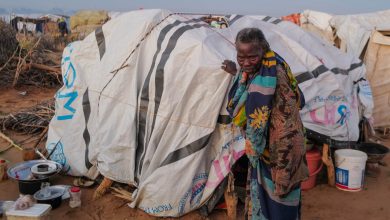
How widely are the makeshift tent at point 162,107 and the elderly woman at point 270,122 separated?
119 cm

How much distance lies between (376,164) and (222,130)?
2.45 m

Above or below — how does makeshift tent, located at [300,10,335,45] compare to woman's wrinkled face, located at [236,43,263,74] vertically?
below

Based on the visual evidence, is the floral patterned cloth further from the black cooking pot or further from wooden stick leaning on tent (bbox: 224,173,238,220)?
the black cooking pot

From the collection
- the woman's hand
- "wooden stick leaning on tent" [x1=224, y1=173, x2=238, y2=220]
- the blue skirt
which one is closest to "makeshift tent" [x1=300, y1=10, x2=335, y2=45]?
the woman's hand

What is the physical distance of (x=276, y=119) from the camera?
2.18 meters

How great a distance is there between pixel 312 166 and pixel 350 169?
0.41m

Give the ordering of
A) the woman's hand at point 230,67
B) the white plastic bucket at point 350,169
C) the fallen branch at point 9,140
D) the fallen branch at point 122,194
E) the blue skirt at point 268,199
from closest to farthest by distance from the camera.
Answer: the blue skirt at point 268,199 < the woman's hand at point 230,67 < the fallen branch at point 122,194 < the white plastic bucket at point 350,169 < the fallen branch at point 9,140

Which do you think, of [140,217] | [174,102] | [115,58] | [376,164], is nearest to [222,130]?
[174,102]

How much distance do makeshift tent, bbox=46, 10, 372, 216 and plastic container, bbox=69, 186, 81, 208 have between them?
12.7 inches

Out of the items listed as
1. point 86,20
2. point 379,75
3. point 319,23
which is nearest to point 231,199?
point 379,75

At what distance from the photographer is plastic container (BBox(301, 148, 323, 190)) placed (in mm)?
4336

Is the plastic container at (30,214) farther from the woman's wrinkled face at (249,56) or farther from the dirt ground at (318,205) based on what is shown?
the woman's wrinkled face at (249,56)

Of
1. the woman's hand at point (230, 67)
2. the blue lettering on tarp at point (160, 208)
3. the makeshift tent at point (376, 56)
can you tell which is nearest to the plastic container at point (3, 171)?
the blue lettering on tarp at point (160, 208)

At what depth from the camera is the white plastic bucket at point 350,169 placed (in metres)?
4.26
